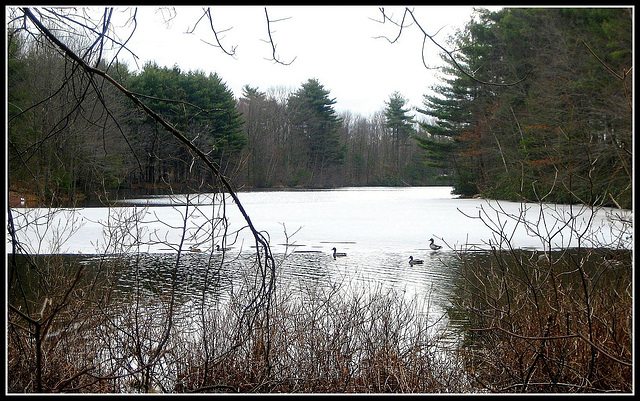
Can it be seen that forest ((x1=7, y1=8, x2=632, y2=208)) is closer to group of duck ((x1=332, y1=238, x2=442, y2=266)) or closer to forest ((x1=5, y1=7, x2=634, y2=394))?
forest ((x1=5, y1=7, x2=634, y2=394))

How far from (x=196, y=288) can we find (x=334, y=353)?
176 inches

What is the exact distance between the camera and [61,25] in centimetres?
284

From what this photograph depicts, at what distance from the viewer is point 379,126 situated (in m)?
53.5

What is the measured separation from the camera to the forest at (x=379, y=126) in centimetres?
354

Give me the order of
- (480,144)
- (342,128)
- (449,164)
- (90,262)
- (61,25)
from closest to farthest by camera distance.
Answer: (61,25) < (90,262) < (480,144) < (449,164) < (342,128)

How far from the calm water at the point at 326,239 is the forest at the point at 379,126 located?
1.89ft

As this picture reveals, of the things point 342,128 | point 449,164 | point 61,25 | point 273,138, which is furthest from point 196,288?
point 342,128

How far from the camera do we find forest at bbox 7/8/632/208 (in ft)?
11.6

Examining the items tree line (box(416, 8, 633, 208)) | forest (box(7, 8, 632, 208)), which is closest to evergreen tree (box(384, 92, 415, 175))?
forest (box(7, 8, 632, 208))

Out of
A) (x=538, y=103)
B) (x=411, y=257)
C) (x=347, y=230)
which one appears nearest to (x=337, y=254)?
(x=411, y=257)

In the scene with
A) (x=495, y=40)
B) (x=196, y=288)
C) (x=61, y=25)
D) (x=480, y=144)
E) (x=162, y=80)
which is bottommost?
(x=196, y=288)

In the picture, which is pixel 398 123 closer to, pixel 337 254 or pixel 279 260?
pixel 337 254

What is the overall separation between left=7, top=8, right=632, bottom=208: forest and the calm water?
0.58 meters

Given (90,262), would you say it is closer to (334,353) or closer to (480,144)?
(334,353)
